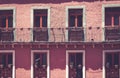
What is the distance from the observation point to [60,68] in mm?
23469

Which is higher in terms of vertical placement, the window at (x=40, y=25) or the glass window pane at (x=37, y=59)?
the window at (x=40, y=25)

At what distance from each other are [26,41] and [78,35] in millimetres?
3519

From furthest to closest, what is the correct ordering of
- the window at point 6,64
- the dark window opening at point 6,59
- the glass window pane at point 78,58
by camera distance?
the dark window opening at point 6,59
the window at point 6,64
the glass window pane at point 78,58

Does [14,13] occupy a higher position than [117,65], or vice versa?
[14,13]

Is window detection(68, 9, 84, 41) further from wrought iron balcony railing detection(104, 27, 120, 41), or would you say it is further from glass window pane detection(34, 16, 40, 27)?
glass window pane detection(34, 16, 40, 27)

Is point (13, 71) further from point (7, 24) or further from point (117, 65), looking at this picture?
point (117, 65)

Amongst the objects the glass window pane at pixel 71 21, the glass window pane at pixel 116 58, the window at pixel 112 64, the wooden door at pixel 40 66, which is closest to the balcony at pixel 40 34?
the wooden door at pixel 40 66

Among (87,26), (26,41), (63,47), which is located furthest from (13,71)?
(87,26)

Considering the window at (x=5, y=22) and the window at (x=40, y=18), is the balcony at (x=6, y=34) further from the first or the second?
the window at (x=40, y=18)

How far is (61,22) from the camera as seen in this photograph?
23.9 metres

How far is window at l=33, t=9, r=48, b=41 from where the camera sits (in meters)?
23.9

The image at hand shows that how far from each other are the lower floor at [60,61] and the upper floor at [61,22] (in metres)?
0.61

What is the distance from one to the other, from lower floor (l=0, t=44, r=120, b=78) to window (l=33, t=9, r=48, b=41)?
643 millimetres

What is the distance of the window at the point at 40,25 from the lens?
23.9m
